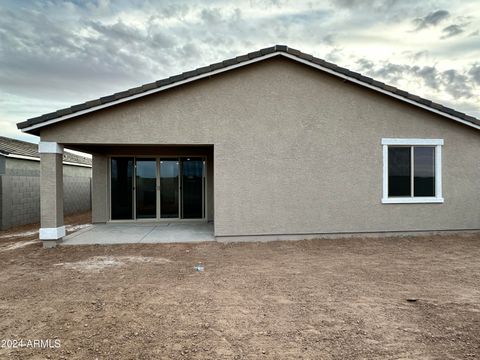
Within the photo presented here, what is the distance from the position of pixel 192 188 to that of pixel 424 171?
8.56m

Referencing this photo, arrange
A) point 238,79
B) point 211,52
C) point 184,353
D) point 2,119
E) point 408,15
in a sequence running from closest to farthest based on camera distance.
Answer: point 184,353, point 238,79, point 408,15, point 211,52, point 2,119

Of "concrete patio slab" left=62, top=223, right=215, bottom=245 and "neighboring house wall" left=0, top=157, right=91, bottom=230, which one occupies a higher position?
"neighboring house wall" left=0, top=157, right=91, bottom=230

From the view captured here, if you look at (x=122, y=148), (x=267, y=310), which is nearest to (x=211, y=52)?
(x=122, y=148)

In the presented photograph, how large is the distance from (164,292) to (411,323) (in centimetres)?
374

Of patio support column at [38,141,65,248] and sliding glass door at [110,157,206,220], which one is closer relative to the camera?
patio support column at [38,141,65,248]

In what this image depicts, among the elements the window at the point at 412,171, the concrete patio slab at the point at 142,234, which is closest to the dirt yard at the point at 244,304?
the concrete patio slab at the point at 142,234

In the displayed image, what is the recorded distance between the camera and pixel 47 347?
3.39m

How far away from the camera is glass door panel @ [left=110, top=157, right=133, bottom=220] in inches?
481

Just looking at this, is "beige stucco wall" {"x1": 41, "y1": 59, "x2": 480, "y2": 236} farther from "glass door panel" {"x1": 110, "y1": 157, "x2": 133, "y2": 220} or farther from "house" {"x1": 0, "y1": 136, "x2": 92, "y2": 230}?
"house" {"x1": 0, "y1": 136, "x2": 92, "y2": 230}

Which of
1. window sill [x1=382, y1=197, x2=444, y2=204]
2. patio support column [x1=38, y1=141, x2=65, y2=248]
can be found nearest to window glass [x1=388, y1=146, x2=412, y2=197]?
window sill [x1=382, y1=197, x2=444, y2=204]

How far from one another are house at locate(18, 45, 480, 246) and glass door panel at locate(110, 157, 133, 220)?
344 centimetres

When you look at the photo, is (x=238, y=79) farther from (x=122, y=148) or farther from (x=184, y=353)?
A: (x=184, y=353)

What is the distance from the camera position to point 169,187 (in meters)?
12.4

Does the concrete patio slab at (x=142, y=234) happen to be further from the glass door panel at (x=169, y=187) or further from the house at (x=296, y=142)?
the house at (x=296, y=142)
